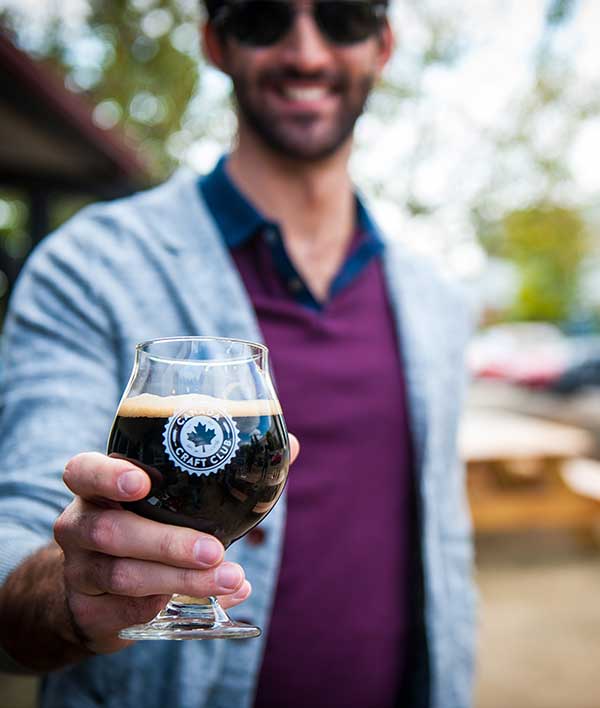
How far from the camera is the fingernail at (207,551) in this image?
2.94 feet

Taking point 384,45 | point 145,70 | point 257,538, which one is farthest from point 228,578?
point 145,70

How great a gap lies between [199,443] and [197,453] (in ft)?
0.04

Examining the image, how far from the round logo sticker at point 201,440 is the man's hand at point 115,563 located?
0.08 metres

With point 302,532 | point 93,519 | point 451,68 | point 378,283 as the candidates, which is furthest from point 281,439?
point 451,68

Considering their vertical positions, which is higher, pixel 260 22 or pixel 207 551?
pixel 260 22

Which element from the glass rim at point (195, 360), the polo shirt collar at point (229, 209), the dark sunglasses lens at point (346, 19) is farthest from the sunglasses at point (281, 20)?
the glass rim at point (195, 360)

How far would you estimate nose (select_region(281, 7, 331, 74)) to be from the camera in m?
1.98

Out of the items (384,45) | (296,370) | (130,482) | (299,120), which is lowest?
(130,482)

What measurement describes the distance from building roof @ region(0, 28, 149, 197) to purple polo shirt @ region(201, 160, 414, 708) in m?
2.85

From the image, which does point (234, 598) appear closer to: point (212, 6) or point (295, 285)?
point (295, 285)

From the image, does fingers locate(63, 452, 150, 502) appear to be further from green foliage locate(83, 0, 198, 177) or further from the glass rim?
green foliage locate(83, 0, 198, 177)

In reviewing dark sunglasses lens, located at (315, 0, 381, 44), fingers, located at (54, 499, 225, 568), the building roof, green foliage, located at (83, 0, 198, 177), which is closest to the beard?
dark sunglasses lens, located at (315, 0, 381, 44)

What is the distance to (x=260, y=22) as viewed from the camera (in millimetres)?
1960

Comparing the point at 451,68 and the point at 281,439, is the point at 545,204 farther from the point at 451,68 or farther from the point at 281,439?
the point at 281,439
